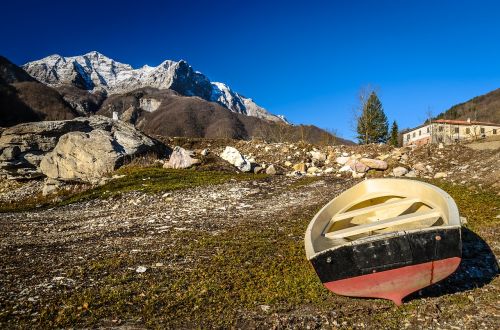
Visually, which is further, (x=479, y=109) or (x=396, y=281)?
(x=479, y=109)

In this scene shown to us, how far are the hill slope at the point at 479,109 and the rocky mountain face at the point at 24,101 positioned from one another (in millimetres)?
120203

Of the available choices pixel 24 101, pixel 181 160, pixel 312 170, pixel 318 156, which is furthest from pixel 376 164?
pixel 24 101

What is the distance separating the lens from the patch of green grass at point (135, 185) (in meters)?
15.4

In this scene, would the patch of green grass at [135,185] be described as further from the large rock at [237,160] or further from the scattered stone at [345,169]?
the scattered stone at [345,169]

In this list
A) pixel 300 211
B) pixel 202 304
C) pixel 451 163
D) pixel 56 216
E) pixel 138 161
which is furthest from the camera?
pixel 138 161

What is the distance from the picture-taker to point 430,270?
15.4 ft

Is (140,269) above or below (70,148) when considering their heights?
below

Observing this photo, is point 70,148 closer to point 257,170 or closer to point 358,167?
point 257,170

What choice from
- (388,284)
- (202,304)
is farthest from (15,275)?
(388,284)

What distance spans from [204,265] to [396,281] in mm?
3443

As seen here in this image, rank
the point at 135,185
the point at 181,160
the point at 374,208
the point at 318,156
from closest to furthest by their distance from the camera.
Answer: the point at 374,208 < the point at 135,185 < the point at 181,160 < the point at 318,156

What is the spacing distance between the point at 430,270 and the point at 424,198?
2821 mm

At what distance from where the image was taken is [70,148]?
21.8 meters

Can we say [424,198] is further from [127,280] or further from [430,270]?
[127,280]
